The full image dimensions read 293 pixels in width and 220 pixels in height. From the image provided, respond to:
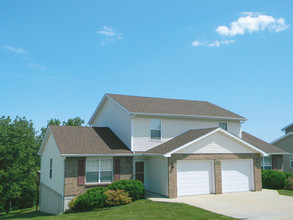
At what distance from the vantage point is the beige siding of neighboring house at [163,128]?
21.3m

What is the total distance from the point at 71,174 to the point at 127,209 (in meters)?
4.89

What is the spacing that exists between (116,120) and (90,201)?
27.6 ft

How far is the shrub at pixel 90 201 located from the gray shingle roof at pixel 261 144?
17040mm

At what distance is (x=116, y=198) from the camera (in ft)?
56.9

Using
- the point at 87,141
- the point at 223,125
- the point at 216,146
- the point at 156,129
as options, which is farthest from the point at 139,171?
the point at 223,125

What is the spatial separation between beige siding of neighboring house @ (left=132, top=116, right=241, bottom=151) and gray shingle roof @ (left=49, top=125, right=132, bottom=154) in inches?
48.5

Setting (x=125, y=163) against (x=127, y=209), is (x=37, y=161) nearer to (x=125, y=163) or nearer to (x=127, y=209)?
(x=125, y=163)

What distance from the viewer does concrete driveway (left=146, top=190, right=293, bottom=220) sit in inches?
535

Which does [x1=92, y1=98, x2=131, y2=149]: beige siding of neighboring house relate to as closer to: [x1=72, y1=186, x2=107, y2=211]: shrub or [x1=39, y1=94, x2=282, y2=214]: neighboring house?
[x1=39, y1=94, x2=282, y2=214]: neighboring house

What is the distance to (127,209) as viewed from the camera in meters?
15.8

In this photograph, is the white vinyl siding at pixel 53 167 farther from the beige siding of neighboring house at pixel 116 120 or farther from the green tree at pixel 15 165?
the green tree at pixel 15 165

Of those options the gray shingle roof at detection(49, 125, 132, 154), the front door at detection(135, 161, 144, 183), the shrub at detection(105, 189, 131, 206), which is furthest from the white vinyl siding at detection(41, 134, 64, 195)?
the front door at detection(135, 161, 144, 183)

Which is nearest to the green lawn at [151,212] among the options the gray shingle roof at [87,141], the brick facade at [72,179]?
the brick facade at [72,179]

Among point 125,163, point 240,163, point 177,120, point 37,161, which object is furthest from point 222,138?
point 37,161
